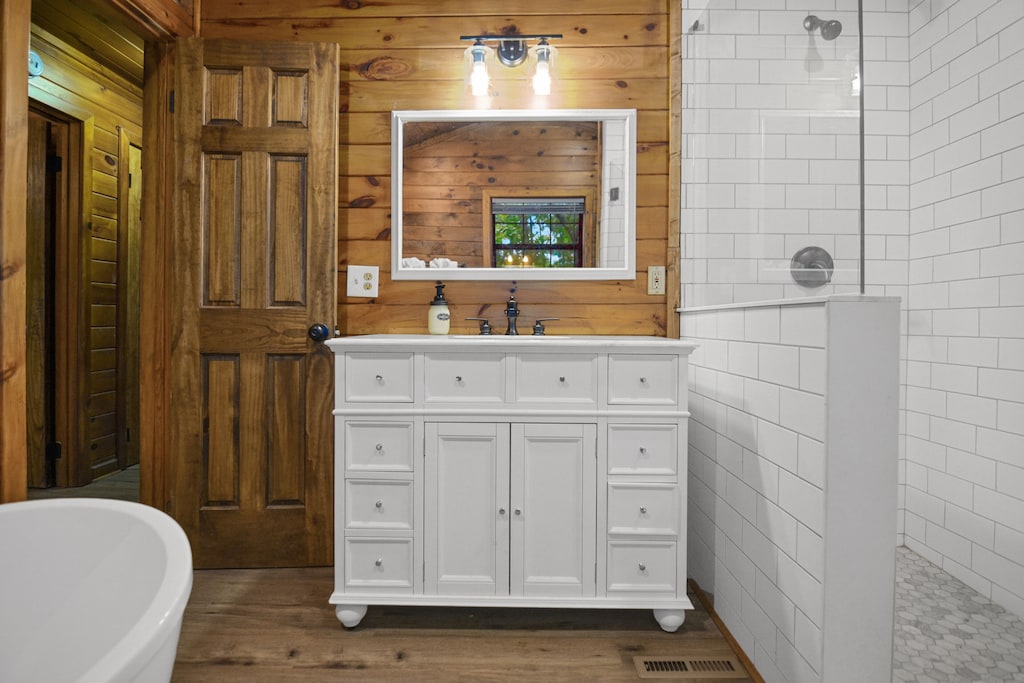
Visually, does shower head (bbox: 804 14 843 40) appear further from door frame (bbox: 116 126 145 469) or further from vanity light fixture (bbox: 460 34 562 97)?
door frame (bbox: 116 126 145 469)

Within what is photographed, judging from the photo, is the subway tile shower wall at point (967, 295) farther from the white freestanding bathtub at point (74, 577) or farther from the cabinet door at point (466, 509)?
the white freestanding bathtub at point (74, 577)

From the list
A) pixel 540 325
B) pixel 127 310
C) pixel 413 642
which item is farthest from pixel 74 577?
pixel 127 310

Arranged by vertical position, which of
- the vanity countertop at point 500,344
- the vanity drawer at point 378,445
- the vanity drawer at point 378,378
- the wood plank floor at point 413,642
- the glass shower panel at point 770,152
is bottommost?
the wood plank floor at point 413,642

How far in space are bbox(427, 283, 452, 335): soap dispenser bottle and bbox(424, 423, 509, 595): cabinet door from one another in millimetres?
558

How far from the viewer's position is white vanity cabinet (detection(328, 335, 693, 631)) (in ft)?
5.69

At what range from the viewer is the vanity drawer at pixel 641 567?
1.73 metres

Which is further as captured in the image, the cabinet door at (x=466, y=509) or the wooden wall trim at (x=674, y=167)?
the wooden wall trim at (x=674, y=167)

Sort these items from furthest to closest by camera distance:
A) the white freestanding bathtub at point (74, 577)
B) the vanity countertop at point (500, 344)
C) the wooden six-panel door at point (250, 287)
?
the wooden six-panel door at point (250, 287), the vanity countertop at point (500, 344), the white freestanding bathtub at point (74, 577)

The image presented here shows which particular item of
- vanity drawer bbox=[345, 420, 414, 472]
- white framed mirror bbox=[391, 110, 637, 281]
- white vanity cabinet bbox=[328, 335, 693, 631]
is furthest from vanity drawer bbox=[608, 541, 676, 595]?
white framed mirror bbox=[391, 110, 637, 281]

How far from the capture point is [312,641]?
171 centimetres

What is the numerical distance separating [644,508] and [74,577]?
145cm

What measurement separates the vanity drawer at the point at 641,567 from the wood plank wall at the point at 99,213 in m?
3.02

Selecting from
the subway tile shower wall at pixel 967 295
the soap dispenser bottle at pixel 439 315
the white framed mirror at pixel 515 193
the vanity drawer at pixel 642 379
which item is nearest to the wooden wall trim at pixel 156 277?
the white framed mirror at pixel 515 193

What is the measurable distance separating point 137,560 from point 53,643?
237 millimetres
